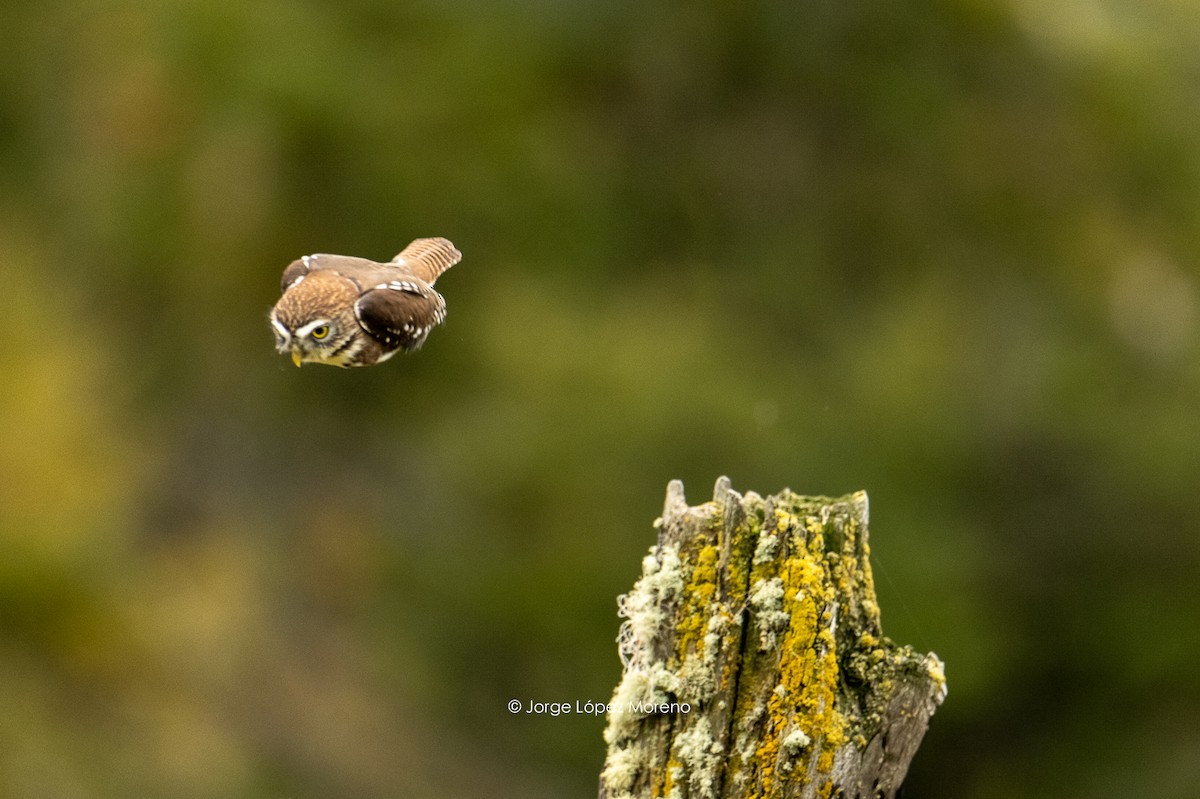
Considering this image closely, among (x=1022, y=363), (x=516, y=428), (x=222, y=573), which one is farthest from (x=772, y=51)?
(x=222, y=573)

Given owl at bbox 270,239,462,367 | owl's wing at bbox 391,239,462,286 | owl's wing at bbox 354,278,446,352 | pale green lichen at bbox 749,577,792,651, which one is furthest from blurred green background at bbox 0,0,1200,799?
pale green lichen at bbox 749,577,792,651

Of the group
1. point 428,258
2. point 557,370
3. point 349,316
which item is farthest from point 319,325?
point 557,370

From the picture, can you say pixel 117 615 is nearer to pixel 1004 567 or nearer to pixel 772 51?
pixel 1004 567

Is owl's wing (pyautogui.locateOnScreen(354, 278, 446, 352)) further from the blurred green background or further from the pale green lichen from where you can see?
the blurred green background

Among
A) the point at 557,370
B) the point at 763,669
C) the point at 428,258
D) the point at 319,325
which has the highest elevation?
the point at 557,370

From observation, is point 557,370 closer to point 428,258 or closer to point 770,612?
point 428,258

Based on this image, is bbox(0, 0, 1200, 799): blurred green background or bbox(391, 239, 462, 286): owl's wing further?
bbox(0, 0, 1200, 799): blurred green background
